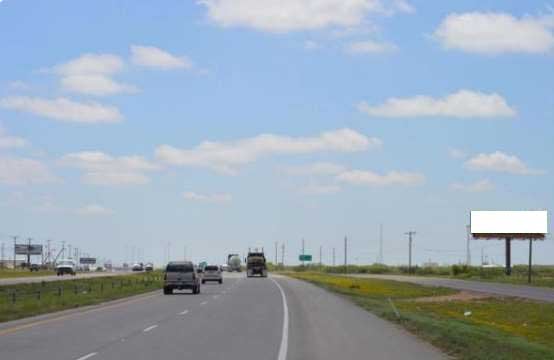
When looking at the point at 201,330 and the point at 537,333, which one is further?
the point at 537,333

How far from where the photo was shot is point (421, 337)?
27.2 meters

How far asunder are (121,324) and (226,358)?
11991 mm

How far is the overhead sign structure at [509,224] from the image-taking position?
130750mm

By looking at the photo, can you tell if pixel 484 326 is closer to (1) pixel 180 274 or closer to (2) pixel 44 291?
(1) pixel 180 274

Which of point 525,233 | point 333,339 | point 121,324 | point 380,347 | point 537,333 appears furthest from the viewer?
point 525,233

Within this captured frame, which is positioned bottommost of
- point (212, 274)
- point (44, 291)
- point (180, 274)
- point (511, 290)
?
point (511, 290)

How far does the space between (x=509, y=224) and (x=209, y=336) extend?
11040 centimetres

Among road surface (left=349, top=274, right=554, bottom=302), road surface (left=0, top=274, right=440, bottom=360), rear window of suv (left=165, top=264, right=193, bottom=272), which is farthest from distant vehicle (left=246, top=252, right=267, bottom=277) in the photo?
road surface (left=0, top=274, right=440, bottom=360)

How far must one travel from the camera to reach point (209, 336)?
26234 mm

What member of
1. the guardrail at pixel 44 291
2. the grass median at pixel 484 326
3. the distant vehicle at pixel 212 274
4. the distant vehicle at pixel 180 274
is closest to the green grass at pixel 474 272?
the distant vehicle at pixel 212 274

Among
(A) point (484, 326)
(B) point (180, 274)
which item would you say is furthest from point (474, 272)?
(A) point (484, 326)

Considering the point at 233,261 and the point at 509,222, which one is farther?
the point at 233,261

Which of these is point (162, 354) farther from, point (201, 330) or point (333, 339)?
point (201, 330)

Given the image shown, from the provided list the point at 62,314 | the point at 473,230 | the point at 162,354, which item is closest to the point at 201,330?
the point at 162,354
